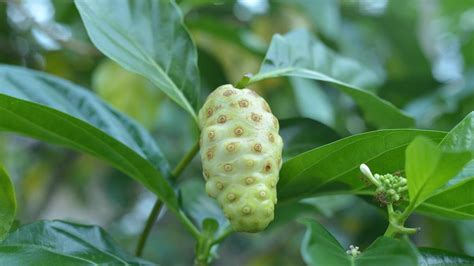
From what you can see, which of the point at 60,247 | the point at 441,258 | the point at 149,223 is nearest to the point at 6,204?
the point at 60,247

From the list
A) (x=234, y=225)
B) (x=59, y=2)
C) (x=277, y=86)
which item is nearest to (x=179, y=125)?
(x=277, y=86)

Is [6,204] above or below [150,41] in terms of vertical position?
below

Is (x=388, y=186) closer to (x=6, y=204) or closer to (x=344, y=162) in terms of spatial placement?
(x=344, y=162)

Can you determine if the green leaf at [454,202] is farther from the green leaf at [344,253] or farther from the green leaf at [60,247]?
the green leaf at [60,247]

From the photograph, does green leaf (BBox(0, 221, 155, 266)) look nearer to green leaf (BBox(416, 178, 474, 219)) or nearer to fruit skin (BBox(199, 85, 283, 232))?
fruit skin (BBox(199, 85, 283, 232))

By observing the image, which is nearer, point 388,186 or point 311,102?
point 388,186

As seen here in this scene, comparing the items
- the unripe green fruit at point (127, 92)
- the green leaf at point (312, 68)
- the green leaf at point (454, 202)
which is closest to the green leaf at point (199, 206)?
the green leaf at point (312, 68)

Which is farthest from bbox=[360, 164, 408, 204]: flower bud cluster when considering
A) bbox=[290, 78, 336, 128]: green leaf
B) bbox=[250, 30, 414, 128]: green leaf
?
bbox=[290, 78, 336, 128]: green leaf
